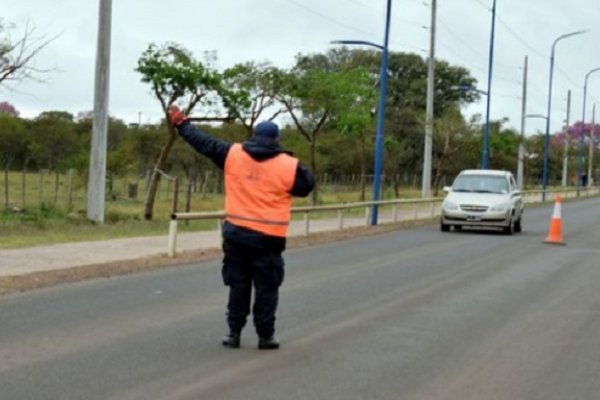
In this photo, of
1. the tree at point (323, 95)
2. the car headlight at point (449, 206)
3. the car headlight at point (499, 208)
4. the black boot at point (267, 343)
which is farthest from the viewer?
the tree at point (323, 95)

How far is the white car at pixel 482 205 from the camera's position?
26547mm

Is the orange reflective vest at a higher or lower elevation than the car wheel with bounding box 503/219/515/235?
higher

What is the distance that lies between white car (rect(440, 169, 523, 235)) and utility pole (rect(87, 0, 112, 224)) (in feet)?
30.9

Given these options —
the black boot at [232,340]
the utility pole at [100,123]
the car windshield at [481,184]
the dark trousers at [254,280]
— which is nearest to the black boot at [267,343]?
the dark trousers at [254,280]

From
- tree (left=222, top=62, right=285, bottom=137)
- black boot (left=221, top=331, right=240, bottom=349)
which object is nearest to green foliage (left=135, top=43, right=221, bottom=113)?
tree (left=222, top=62, right=285, bottom=137)

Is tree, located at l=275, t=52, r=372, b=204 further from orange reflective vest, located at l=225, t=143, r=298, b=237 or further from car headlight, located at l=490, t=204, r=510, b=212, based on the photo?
orange reflective vest, located at l=225, t=143, r=298, b=237

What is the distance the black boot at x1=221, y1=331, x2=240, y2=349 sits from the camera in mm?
8422

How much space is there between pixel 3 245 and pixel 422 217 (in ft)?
62.5

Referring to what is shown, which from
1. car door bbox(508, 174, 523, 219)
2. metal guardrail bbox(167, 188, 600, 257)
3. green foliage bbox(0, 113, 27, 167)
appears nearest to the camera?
metal guardrail bbox(167, 188, 600, 257)

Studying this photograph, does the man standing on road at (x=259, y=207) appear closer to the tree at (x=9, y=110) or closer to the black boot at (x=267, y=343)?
the black boot at (x=267, y=343)

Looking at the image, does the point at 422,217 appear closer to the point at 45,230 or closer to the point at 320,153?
the point at 45,230

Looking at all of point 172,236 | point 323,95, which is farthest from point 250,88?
point 172,236

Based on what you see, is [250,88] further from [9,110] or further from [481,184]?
[9,110]

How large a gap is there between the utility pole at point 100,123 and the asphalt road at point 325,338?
8837mm
